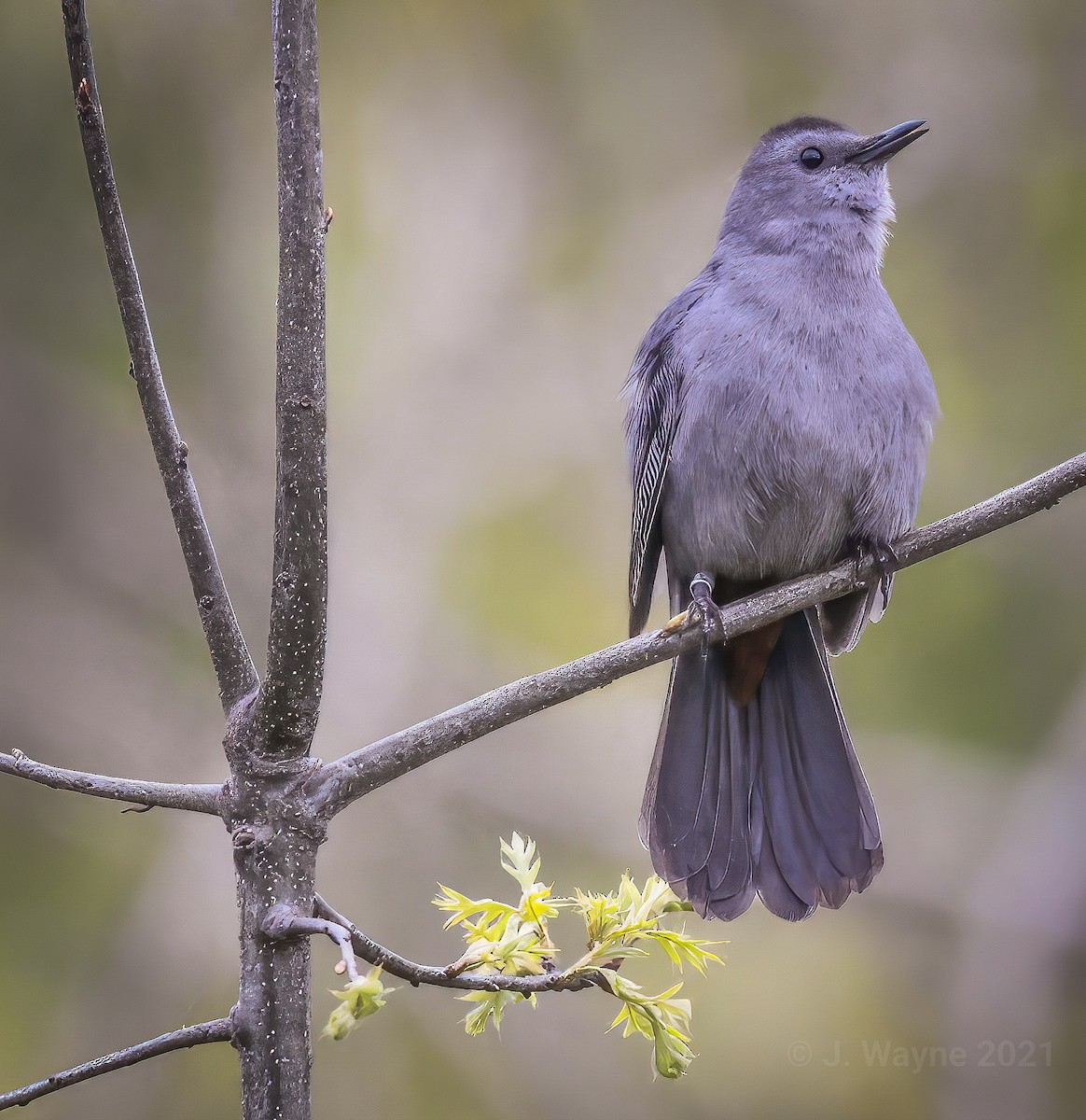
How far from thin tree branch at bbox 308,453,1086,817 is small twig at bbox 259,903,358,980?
134mm

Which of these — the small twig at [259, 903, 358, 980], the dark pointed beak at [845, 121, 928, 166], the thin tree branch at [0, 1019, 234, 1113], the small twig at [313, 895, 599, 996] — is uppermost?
the dark pointed beak at [845, 121, 928, 166]

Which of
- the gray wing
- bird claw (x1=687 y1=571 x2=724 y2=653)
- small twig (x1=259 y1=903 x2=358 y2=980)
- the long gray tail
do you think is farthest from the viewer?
the gray wing

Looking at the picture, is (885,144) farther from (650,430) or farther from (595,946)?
(595,946)

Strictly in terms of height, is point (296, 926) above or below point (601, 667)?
below

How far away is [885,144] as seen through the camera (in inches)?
105

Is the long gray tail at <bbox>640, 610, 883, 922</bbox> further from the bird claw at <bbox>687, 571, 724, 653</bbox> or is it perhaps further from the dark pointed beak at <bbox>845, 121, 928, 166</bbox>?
the dark pointed beak at <bbox>845, 121, 928, 166</bbox>

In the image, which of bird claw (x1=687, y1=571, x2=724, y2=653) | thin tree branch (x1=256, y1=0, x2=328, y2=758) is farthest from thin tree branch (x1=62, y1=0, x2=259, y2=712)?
bird claw (x1=687, y1=571, x2=724, y2=653)

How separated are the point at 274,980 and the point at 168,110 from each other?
4242mm

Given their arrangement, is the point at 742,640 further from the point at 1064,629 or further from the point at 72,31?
the point at 1064,629

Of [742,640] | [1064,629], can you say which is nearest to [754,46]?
[1064,629]

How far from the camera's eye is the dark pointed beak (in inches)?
104

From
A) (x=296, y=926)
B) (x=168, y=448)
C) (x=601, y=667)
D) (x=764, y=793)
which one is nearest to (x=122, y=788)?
(x=296, y=926)

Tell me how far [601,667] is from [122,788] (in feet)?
2.01

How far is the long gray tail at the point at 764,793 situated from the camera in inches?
89.1
